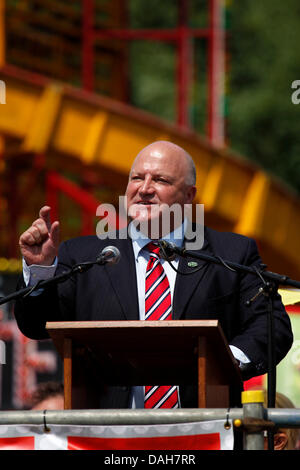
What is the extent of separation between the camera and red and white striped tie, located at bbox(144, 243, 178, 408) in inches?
171

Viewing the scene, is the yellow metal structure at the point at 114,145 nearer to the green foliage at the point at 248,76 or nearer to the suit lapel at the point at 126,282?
the suit lapel at the point at 126,282

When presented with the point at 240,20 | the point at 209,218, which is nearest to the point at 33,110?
the point at 209,218

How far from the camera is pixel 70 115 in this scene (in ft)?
43.8

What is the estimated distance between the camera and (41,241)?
13.8 feet

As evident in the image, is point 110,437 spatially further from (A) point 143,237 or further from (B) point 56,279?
(A) point 143,237

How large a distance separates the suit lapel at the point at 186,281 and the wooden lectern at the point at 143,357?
31cm

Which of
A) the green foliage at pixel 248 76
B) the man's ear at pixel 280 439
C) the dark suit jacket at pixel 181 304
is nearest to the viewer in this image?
the dark suit jacket at pixel 181 304

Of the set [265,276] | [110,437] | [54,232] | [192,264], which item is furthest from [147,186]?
[110,437]

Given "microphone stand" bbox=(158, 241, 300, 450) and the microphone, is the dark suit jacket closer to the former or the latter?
"microphone stand" bbox=(158, 241, 300, 450)

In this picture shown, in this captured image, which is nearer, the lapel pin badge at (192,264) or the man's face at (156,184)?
the lapel pin badge at (192,264)

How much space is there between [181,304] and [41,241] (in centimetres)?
70

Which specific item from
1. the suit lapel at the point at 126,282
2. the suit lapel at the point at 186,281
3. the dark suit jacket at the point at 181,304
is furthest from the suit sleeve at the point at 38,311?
the suit lapel at the point at 186,281

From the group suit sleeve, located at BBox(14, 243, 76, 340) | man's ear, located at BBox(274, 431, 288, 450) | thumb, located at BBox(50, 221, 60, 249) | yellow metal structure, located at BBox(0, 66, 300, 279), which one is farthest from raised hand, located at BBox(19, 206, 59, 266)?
yellow metal structure, located at BBox(0, 66, 300, 279)

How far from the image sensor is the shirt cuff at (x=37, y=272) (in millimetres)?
4254
